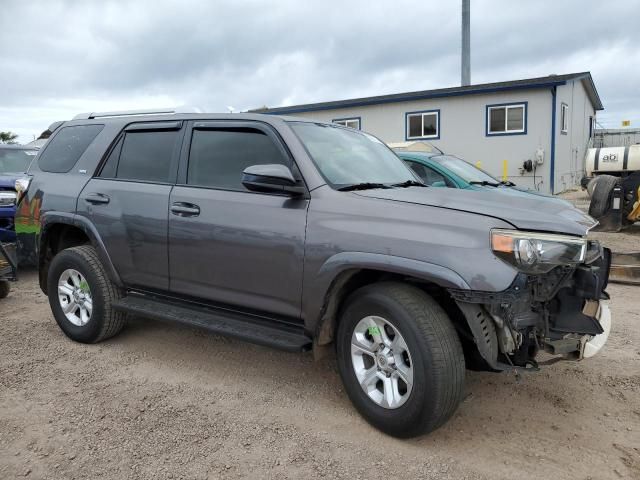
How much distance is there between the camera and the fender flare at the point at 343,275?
115 inches

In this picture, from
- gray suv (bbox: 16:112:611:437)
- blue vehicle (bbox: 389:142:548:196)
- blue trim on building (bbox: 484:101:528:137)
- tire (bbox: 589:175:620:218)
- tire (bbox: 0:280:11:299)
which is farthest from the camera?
blue trim on building (bbox: 484:101:528:137)

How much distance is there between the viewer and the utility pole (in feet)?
83.6

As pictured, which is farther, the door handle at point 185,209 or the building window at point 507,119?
the building window at point 507,119

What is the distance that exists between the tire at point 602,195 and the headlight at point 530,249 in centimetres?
826

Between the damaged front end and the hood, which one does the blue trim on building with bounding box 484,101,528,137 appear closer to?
the hood

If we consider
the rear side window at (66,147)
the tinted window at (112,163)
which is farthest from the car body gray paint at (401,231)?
the rear side window at (66,147)

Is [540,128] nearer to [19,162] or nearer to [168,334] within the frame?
[19,162]

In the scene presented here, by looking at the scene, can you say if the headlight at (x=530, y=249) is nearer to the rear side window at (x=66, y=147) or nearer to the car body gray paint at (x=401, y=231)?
the car body gray paint at (x=401, y=231)

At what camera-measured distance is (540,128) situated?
19172mm

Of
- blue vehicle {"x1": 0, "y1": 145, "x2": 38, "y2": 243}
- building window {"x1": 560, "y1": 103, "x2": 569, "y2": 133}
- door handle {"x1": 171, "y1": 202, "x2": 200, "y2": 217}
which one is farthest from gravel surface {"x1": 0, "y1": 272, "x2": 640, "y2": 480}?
building window {"x1": 560, "y1": 103, "x2": 569, "y2": 133}

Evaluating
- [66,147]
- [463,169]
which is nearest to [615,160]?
[463,169]

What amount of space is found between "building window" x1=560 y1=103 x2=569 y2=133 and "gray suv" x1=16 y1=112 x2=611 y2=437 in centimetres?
1772

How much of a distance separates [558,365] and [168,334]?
3324 mm

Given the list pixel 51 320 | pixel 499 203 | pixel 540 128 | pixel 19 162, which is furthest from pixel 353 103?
pixel 499 203
